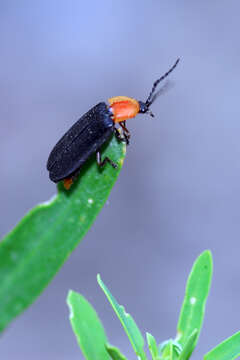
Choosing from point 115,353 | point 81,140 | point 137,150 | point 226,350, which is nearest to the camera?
point 115,353

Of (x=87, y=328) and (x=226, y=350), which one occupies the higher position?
(x=87, y=328)

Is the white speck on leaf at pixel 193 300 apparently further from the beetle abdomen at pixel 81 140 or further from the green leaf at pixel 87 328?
the beetle abdomen at pixel 81 140

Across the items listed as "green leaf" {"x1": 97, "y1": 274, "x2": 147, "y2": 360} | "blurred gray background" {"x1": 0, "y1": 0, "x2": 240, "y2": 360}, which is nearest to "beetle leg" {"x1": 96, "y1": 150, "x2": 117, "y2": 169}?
"green leaf" {"x1": 97, "y1": 274, "x2": 147, "y2": 360}

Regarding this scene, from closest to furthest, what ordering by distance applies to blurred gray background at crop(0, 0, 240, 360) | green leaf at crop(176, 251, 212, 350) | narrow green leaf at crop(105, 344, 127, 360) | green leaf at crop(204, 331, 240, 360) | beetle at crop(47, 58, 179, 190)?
narrow green leaf at crop(105, 344, 127, 360), green leaf at crop(204, 331, 240, 360), green leaf at crop(176, 251, 212, 350), beetle at crop(47, 58, 179, 190), blurred gray background at crop(0, 0, 240, 360)

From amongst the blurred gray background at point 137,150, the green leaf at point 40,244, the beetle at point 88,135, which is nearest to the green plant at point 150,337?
the green leaf at point 40,244

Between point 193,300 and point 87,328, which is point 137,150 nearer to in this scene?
point 193,300

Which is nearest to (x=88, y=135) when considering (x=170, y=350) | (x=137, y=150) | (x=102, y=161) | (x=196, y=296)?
(x=102, y=161)

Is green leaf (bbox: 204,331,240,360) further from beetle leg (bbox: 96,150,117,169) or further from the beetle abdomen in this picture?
the beetle abdomen
